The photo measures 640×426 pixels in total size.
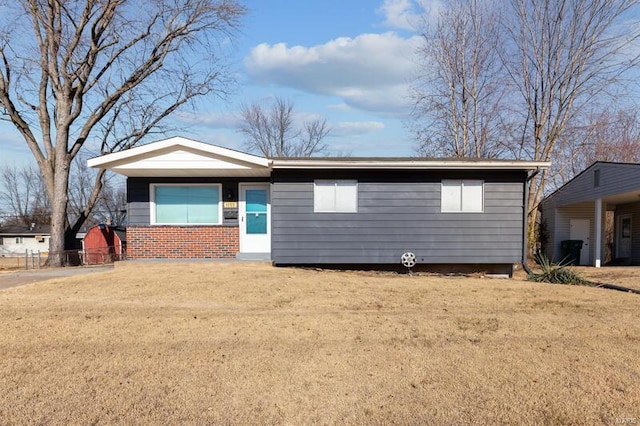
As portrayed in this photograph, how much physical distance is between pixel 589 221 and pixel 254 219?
15774mm

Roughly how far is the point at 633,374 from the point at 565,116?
17.5 m

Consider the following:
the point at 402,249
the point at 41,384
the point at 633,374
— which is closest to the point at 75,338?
the point at 41,384

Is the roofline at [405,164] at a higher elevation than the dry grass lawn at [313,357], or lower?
higher

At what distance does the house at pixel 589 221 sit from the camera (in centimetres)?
1703

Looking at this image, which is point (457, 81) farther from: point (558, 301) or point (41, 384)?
point (41, 384)

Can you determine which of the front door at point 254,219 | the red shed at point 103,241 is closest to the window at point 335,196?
the front door at point 254,219

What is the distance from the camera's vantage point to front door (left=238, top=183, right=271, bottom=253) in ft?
38.1

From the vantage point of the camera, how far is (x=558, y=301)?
23.0ft

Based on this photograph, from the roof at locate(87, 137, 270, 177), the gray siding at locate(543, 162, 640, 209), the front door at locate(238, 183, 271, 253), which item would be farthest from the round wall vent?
the gray siding at locate(543, 162, 640, 209)

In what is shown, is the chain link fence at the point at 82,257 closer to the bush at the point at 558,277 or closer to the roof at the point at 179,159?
the roof at the point at 179,159

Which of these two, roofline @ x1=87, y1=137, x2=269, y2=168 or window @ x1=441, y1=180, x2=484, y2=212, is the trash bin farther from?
roofline @ x1=87, y1=137, x2=269, y2=168

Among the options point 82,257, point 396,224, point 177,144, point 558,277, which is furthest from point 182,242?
point 558,277

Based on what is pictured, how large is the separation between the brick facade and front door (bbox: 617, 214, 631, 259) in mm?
17061

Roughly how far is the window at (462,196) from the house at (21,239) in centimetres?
4836
